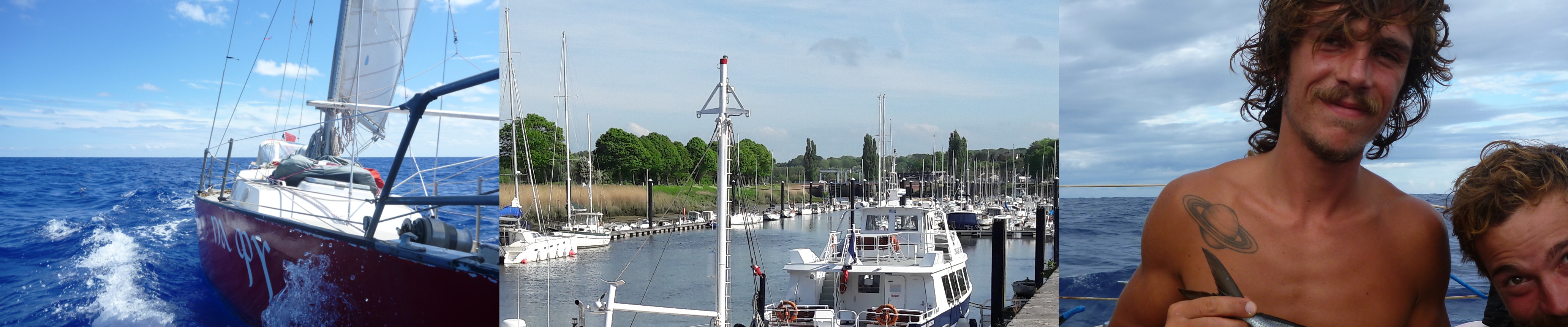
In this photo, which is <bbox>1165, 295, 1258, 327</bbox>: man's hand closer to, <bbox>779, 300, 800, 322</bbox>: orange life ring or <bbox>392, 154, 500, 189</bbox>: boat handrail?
<bbox>392, 154, 500, 189</bbox>: boat handrail

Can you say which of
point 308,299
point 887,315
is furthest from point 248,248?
point 887,315

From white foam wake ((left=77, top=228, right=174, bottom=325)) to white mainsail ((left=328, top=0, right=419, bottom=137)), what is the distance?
1.44 metres

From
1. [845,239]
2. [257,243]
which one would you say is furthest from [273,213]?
[845,239]

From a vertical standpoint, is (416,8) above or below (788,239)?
above

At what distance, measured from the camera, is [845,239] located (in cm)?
802

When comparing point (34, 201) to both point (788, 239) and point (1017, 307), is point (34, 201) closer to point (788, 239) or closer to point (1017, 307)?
point (1017, 307)

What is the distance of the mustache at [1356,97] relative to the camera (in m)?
0.69

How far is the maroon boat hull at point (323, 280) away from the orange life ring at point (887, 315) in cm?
454

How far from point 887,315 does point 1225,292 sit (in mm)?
6220

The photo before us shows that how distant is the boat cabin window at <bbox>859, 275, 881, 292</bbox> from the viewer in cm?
777

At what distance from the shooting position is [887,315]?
689 cm

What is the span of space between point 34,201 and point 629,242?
8.52 metres

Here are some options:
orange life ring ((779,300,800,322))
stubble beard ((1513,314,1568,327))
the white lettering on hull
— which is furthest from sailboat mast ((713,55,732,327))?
orange life ring ((779,300,800,322))

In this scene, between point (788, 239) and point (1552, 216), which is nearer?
point (1552, 216)
